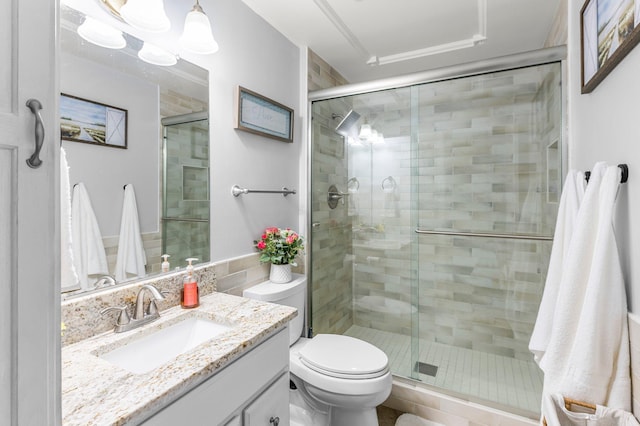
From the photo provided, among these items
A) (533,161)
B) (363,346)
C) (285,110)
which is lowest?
(363,346)

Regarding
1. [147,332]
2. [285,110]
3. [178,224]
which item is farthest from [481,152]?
[147,332]

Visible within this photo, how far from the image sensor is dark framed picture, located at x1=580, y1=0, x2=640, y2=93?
88 centimetres

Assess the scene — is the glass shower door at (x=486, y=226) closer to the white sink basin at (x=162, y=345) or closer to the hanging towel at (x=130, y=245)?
the white sink basin at (x=162, y=345)

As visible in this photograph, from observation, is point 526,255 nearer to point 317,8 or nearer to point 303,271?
point 303,271

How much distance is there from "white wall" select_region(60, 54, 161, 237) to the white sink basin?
1.35ft

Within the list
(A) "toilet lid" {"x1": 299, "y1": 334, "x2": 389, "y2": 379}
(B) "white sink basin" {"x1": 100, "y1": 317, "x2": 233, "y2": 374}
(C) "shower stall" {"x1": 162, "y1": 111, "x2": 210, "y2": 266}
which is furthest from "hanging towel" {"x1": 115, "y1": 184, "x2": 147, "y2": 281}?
(A) "toilet lid" {"x1": 299, "y1": 334, "x2": 389, "y2": 379}

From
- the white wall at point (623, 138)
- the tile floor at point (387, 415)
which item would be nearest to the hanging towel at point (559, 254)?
the white wall at point (623, 138)

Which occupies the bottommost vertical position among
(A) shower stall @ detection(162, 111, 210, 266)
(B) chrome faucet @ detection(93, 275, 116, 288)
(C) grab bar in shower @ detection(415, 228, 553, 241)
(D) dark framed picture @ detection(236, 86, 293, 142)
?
(B) chrome faucet @ detection(93, 275, 116, 288)

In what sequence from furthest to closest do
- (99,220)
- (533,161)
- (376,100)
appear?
(376,100) < (533,161) < (99,220)

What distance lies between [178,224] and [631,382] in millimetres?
1705

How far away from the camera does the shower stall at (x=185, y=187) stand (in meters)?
1.37

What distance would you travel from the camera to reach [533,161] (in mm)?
1961

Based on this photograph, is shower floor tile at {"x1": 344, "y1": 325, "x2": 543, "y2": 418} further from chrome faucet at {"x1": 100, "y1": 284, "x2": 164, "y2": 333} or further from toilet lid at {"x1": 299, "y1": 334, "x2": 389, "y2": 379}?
chrome faucet at {"x1": 100, "y1": 284, "x2": 164, "y2": 333}

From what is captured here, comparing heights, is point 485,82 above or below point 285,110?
above
